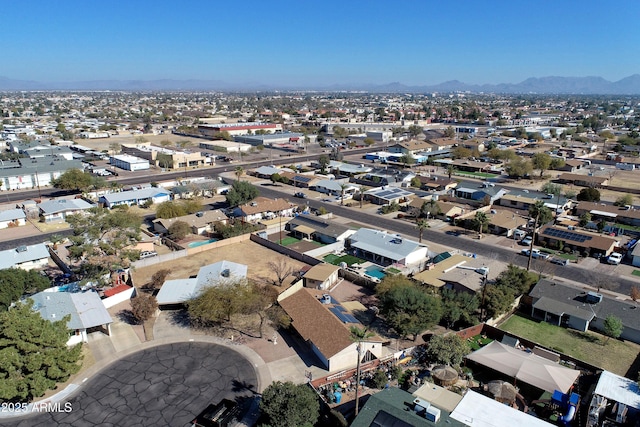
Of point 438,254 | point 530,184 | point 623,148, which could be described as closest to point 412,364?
point 438,254

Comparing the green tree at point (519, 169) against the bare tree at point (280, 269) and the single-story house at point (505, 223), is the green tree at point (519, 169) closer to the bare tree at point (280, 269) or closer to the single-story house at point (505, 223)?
the single-story house at point (505, 223)

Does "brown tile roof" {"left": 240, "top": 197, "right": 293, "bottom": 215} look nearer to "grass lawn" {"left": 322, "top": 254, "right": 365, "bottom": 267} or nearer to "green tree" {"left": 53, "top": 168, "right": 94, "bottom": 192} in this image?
"grass lawn" {"left": 322, "top": 254, "right": 365, "bottom": 267}

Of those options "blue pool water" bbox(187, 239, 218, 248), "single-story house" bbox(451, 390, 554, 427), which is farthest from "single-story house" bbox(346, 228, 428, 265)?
"single-story house" bbox(451, 390, 554, 427)

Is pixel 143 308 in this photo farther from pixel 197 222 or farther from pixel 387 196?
pixel 387 196

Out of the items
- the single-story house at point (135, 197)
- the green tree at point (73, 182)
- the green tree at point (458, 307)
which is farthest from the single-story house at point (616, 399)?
the green tree at point (73, 182)

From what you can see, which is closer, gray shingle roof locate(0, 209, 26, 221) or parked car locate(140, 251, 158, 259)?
parked car locate(140, 251, 158, 259)

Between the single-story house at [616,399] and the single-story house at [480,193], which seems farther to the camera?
the single-story house at [480,193]
